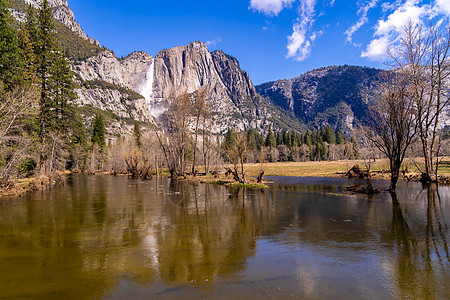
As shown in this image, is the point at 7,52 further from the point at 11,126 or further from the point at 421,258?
the point at 421,258

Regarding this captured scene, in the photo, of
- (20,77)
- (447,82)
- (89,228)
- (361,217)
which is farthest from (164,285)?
(447,82)

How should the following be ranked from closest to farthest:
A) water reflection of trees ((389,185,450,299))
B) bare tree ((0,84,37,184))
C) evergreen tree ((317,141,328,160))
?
water reflection of trees ((389,185,450,299)), bare tree ((0,84,37,184)), evergreen tree ((317,141,328,160))

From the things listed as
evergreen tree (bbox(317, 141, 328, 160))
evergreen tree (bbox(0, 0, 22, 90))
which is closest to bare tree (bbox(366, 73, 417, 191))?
evergreen tree (bbox(0, 0, 22, 90))

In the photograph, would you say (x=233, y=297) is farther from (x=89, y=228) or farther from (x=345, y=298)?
(x=89, y=228)

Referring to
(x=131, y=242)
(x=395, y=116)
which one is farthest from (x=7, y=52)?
(x=395, y=116)

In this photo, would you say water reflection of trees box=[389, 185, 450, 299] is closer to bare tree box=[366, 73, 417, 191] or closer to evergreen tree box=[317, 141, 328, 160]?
bare tree box=[366, 73, 417, 191]

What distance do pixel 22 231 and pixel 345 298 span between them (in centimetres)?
1355

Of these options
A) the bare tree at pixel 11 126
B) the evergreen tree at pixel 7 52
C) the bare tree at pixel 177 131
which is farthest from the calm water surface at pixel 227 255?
the bare tree at pixel 177 131

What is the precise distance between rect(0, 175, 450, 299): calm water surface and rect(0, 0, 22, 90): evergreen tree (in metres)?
18.9

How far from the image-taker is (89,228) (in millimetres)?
11750

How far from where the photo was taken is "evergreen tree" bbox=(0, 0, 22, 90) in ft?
81.2

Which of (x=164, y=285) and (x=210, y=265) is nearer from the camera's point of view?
(x=164, y=285)

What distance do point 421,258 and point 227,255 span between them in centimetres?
619

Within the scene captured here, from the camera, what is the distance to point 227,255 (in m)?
8.04
